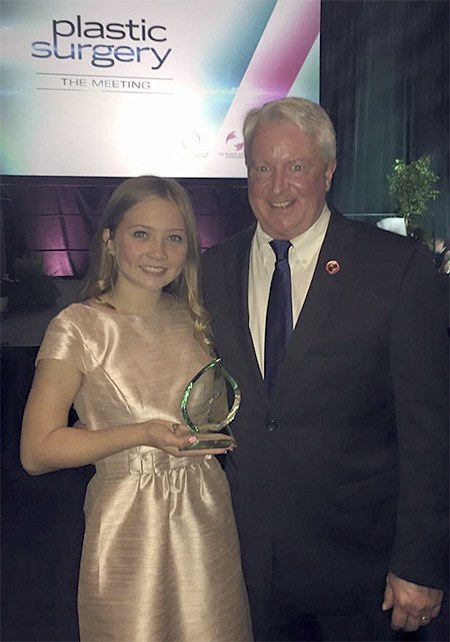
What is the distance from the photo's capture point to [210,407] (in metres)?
1.71

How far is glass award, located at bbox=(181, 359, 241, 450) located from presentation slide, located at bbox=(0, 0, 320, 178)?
3690mm

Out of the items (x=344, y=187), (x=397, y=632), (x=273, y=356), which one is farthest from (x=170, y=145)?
(x=397, y=632)

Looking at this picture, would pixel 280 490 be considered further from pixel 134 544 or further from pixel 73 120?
pixel 73 120

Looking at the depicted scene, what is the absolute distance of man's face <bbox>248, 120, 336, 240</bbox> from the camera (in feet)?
6.19

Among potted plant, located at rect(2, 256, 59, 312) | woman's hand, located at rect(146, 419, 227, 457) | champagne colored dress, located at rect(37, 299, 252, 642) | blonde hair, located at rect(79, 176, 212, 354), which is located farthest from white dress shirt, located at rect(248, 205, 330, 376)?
potted plant, located at rect(2, 256, 59, 312)

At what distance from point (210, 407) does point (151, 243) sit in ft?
1.60

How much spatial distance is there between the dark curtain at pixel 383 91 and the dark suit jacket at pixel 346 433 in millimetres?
4809

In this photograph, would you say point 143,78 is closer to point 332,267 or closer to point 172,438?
point 332,267

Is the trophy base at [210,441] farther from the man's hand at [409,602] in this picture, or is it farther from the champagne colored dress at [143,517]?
the man's hand at [409,602]

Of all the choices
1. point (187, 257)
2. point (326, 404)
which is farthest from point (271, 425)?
point (187, 257)

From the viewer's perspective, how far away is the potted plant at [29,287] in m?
5.62

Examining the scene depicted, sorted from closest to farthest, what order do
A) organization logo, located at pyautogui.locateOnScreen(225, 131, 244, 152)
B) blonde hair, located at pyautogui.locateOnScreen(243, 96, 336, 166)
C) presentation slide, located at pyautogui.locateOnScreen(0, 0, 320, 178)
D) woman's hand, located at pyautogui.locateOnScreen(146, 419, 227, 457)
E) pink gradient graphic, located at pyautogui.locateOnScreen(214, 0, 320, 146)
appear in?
woman's hand, located at pyautogui.locateOnScreen(146, 419, 227, 457)
blonde hair, located at pyautogui.locateOnScreen(243, 96, 336, 166)
presentation slide, located at pyautogui.locateOnScreen(0, 0, 320, 178)
pink gradient graphic, located at pyautogui.locateOnScreen(214, 0, 320, 146)
organization logo, located at pyautogui.locateOnScreen(225, 131, 244, 152)

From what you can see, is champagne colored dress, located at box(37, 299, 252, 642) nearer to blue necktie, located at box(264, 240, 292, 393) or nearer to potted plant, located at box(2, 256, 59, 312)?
blue necktie, located at box(264, 240, 292, 393)

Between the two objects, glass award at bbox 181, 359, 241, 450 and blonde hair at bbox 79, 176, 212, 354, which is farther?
blonde hair at bbox 79, 176, 212, 354
